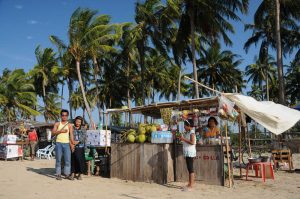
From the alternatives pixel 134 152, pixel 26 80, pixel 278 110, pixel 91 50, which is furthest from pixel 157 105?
pixel 26 80

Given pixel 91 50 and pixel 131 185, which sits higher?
pixel 91 50

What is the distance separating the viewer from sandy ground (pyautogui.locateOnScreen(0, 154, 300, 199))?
22.9 feet

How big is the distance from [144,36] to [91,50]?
456cm

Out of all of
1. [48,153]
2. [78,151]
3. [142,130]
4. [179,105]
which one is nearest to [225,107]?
[179,105]

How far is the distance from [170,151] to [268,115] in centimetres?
253

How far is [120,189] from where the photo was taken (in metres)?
7.85

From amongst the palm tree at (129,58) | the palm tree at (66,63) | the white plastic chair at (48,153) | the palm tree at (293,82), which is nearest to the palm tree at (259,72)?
the palm tree at (293,82)

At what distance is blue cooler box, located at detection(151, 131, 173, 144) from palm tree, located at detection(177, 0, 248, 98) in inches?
476

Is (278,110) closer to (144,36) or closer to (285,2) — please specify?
(285,2)

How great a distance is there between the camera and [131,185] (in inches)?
337

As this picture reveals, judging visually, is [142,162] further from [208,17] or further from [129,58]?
[129,58]

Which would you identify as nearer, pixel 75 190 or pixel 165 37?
pixel 75 190

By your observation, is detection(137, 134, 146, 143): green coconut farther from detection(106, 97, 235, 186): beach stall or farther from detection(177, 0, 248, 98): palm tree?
detection(177, 0, 248, 98): palm tree

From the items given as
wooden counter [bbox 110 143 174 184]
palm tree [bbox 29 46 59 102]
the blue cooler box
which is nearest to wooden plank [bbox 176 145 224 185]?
wooden counter [bbox 110 143 174 184]
